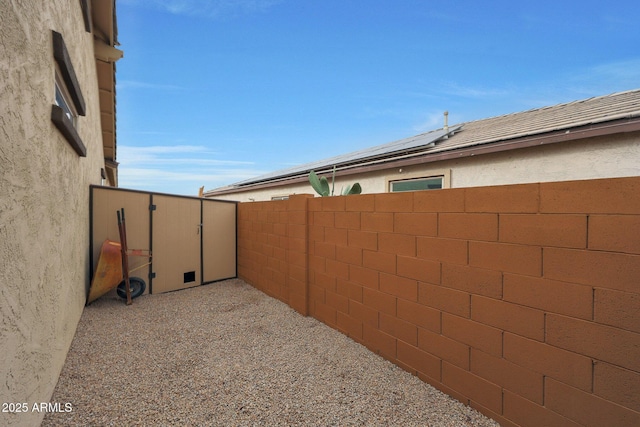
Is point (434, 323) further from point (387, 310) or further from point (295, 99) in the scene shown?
point (295, 99)

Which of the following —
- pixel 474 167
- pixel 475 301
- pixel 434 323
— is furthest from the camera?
pixel 474 167

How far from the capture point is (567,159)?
3.75 meters

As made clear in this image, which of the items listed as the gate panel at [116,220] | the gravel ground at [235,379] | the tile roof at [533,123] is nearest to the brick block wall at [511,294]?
the gravel ground at [235,379]

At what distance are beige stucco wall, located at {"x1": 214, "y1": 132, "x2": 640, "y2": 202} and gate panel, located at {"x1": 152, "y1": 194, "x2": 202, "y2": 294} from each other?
15.3 ft

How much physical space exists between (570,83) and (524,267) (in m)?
7.62

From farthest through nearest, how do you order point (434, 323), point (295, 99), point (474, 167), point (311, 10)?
point (295, 99)
point (311, 10)
point (474, 167)
point (434, 323)

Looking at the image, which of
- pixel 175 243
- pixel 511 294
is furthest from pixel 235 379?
pixel 175 243

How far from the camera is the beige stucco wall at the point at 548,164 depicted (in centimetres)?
333

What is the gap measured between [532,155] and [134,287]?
7012mm

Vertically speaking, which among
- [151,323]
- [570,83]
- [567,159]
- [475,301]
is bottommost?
[151,323]

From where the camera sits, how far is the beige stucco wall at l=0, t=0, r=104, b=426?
1.35 meters

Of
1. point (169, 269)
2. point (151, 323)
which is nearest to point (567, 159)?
point (151, 323)

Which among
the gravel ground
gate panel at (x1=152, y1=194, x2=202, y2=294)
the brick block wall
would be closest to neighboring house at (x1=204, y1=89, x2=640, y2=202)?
the brick block wall

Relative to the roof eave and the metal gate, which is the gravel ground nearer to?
the metal gate
